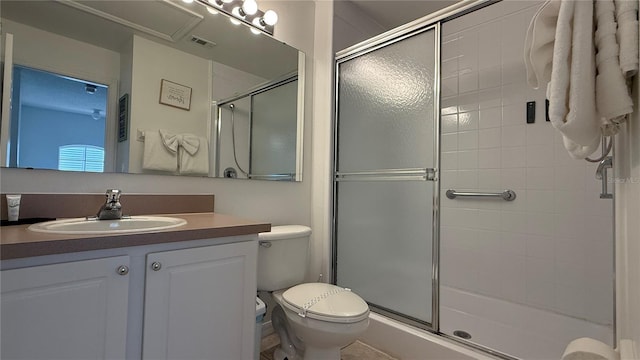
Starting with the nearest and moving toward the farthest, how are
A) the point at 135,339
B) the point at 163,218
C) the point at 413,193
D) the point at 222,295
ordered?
the point at 135,339, the point at 222,295, the point at 163,218, the point at 413,193

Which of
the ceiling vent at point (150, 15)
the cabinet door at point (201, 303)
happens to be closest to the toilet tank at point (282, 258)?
the cabinet door at point (201, 303)

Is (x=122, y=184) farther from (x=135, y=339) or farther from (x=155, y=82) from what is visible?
(x=135, y=339)

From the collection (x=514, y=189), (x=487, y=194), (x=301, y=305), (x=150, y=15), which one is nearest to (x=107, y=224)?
(x=301, y=305)

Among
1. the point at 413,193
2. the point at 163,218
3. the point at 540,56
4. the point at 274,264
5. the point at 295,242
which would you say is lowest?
the point at 274,264

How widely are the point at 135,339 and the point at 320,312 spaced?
69 cm

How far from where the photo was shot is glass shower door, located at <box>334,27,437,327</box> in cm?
175

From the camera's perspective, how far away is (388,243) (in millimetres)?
1943

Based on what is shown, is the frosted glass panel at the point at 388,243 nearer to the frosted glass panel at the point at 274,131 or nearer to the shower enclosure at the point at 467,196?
the shower enclosure at the point at 467,196

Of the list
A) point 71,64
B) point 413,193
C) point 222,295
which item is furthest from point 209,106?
point 413,193

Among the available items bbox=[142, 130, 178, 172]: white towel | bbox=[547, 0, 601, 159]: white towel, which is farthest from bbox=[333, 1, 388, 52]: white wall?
bbox=[547, 0, 601, 159]: white towel

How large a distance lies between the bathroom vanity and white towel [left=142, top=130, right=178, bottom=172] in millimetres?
524

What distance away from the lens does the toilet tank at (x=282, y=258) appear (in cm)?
153

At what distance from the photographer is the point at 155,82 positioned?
56.5 inches

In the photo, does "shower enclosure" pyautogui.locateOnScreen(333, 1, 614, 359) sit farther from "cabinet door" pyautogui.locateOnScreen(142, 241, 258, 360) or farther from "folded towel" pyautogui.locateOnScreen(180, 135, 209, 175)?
"cabinet door" pyautogui.locateOnScreen(142, 241, 258, 360)
